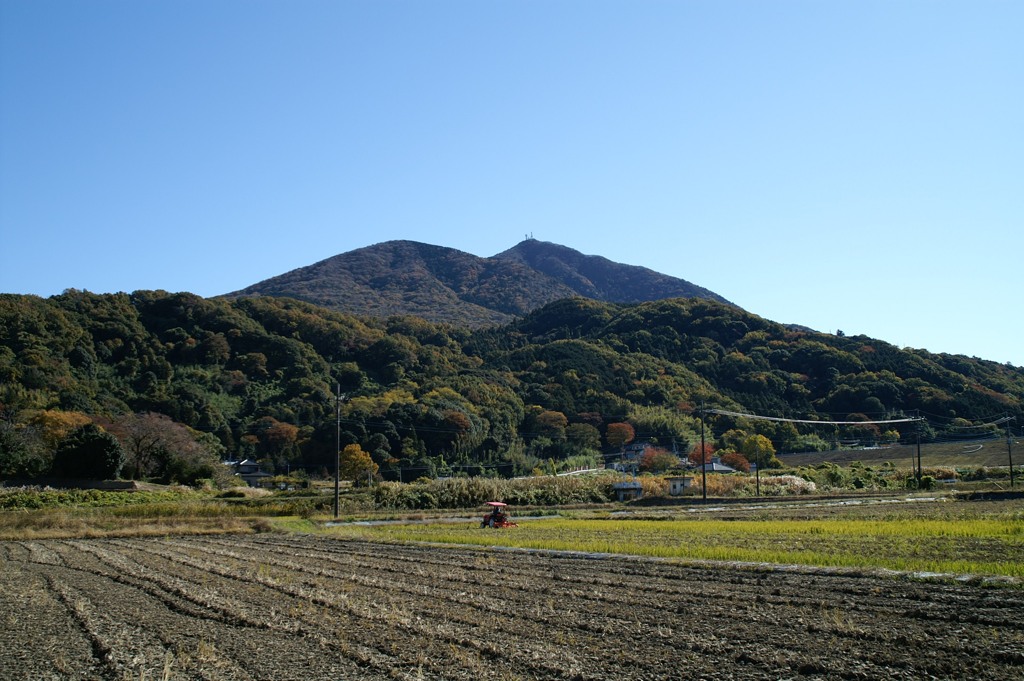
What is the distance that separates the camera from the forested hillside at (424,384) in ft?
253

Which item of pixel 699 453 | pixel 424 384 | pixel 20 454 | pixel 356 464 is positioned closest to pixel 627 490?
pixel 356 464

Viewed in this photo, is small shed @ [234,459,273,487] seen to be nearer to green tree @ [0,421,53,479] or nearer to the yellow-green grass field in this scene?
green tree @ [0,421,53,479]

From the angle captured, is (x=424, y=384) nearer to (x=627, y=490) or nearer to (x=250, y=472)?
(x=250, y=472)

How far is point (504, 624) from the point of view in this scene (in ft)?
38.1

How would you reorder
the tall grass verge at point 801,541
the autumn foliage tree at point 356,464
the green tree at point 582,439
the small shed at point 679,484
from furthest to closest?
the green tree at point 582,439 → the autumn foliage tree at point 356,464 → the small shed at point 679,484 → the tall grass verge at point 801,541

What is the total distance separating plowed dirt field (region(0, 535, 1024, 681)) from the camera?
9109 millimetres

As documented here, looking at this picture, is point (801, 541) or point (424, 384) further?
point (424, 384)

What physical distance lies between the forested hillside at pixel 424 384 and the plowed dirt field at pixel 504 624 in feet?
150

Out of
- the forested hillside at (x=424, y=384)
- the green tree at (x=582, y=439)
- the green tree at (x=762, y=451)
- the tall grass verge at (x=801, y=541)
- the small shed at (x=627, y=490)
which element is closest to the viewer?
the tall grass verge at (x=801, y=541)

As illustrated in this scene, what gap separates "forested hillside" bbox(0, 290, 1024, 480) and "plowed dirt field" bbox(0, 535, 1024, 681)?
45.8 meters

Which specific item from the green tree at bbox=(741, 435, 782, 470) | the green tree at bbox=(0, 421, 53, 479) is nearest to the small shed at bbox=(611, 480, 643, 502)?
the green tree at bbox=(741, 435, 782, 470)

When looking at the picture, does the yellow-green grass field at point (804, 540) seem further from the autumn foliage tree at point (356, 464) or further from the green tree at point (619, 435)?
the green tree at point (619, 435)

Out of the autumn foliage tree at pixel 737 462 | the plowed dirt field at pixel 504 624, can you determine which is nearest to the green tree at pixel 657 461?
the autumn foliage tree at pixel 737 462

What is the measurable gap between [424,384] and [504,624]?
89.8 meters
